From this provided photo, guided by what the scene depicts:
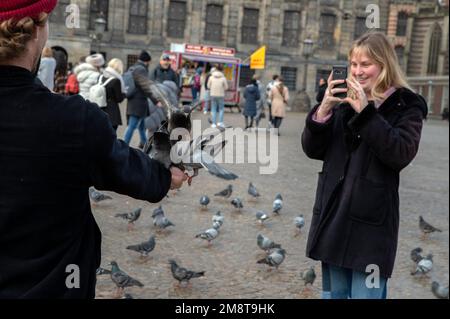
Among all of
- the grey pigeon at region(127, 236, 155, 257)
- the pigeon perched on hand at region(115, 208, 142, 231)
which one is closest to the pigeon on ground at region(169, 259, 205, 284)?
the grey pigeon at region(127, 236, 155, 257)

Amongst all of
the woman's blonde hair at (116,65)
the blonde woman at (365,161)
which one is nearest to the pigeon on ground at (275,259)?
the blonde woman at (365,161)

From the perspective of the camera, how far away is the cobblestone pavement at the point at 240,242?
16.6 feet

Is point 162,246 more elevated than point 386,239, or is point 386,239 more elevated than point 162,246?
point 386,239

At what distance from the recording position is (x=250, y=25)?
15.5 ft

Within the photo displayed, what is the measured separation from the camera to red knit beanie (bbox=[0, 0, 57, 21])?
166cm

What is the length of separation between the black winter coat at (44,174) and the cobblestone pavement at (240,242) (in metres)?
1.38

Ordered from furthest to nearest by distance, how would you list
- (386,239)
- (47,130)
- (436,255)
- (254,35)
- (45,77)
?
(45,77), (436,255), (254,35), (386,239), (47,130)

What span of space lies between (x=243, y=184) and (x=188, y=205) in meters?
1.77

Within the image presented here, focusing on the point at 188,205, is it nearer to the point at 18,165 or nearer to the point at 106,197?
the point at 106,197

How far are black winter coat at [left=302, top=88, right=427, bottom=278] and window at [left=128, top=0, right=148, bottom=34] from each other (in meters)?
1.14

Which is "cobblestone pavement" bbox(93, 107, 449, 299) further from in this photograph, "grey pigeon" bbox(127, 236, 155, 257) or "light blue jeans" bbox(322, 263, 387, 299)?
"light blue jeans" bbox(322, 263, 387, 299)

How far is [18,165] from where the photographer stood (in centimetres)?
168
